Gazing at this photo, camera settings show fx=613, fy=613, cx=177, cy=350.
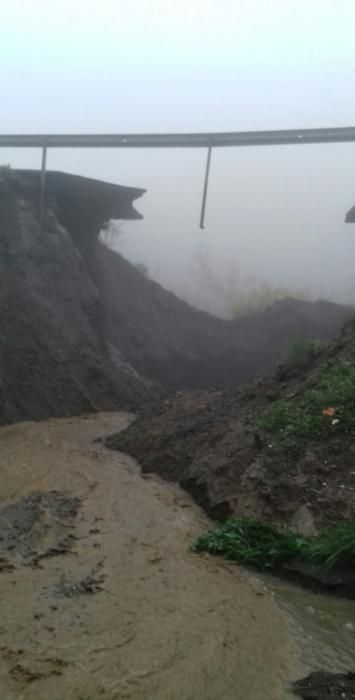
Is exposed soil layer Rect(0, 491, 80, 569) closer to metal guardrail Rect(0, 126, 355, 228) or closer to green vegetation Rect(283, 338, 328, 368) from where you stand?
green vegetation Rect(283, 338, 328, 368)

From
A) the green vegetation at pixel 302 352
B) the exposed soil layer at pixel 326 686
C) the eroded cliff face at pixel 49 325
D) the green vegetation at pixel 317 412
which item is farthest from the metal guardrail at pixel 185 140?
the exposed soil layer at pixel 326 686

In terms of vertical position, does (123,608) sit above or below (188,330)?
below

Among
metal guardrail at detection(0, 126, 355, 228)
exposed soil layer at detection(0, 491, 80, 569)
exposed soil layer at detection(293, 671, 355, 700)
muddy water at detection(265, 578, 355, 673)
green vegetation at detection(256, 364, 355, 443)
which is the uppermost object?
metal guardrail at detection(0, 126, 355, 228)

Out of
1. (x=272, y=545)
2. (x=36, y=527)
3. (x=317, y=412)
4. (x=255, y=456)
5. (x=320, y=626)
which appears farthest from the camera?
(x=317, y=412)

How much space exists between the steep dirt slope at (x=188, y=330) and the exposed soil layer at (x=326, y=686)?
47.5 feet

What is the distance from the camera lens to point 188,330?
21.7 meters

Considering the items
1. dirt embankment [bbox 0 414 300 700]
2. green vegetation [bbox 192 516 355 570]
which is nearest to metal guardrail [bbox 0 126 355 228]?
dirt embankment [bbox 0 414 300 700]

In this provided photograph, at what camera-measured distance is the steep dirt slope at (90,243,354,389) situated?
758 inches

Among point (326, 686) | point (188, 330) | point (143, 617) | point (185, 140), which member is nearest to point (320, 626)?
point (326, 686)

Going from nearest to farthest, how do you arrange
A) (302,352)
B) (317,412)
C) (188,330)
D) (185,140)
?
(317,412)
(302,352)
(185,140)
(188,330)

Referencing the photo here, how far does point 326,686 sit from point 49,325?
1179cm

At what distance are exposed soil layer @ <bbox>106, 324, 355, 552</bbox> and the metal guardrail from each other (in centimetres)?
447

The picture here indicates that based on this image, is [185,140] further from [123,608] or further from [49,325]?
[123,608]

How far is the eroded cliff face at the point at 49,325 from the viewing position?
13203mm
